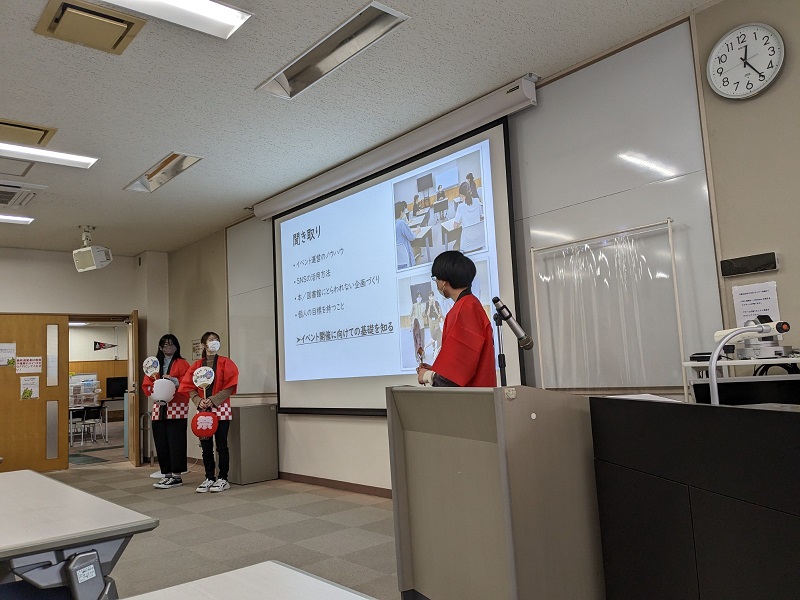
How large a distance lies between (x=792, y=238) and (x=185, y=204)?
17.4 ft

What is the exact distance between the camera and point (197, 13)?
3010 mm

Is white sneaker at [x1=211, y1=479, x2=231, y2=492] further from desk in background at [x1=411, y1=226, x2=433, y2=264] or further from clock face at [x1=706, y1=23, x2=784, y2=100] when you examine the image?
clock face at [x1=706, y1=23, x2=784, y2=100]

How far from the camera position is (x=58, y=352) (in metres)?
7.81

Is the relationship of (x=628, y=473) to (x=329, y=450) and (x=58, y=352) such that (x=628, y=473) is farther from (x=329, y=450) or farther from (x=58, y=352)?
(x=58, y=352)

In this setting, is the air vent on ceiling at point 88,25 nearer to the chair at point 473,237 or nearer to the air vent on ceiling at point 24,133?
the air vent on ceiling at point 24,133

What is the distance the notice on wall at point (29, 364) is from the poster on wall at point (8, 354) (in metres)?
0.06

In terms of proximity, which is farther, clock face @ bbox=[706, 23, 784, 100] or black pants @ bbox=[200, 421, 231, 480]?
black pants @ bbox=[200, 421, 231, 480]

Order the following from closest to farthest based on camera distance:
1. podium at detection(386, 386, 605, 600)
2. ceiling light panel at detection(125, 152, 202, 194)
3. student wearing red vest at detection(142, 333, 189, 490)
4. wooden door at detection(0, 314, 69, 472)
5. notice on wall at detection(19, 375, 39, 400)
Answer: podium at detection(386, 386, 605, 600), ceiling light panel at detection(125, 152, 202, 194), student wearing red vest at detection(142, 333, 189, 490), wooden door at detection(0, 314, 69, 472), notice on wall at detection(19, 375, 39, 400)

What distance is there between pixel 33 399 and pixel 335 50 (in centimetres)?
639

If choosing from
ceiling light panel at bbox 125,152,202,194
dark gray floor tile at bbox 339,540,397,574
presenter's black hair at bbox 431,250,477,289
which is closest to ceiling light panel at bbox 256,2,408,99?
A: presenter's black hair at bbox 431,250,477,289

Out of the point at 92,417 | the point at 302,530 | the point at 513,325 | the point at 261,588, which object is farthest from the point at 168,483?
the point at 92,417

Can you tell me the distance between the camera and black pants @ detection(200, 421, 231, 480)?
18.6 ft

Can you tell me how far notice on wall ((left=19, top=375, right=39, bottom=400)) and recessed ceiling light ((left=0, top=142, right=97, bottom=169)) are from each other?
3809mm

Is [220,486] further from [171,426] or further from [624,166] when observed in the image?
[624,166]
